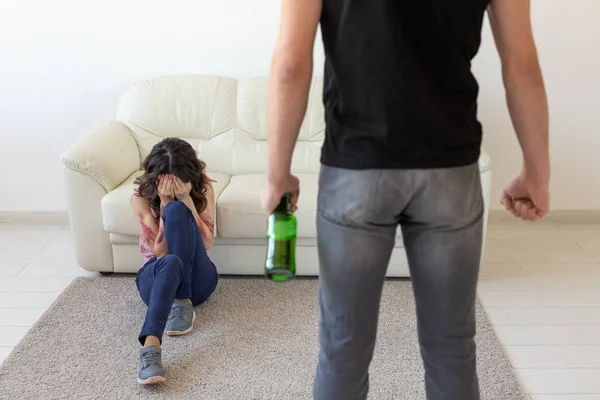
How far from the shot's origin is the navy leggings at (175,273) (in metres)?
2.18

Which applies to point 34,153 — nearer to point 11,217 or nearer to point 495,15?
point 11,217

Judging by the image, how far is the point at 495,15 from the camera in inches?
42.8

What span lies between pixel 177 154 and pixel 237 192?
0.42m

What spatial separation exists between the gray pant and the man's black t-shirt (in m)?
0.04

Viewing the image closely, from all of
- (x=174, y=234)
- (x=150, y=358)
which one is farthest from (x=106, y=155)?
(x=150, y=358)

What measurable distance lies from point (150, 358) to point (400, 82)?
1.41 meters

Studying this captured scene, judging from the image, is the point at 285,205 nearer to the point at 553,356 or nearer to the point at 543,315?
the point at 553,356

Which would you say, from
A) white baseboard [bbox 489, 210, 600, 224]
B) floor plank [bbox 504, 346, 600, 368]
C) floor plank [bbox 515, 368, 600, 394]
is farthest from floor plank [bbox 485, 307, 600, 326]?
white baseboard [bbox 489, 210, 600, 224]

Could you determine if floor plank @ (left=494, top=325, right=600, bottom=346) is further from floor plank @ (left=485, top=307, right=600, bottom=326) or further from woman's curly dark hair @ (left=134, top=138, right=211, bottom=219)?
woman's curly dark hair @ (left=134, top=138, right=211, bottom=219)

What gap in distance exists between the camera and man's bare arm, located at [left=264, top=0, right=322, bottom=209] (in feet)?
3.34

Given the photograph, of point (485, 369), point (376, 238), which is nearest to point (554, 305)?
point (485, 369)

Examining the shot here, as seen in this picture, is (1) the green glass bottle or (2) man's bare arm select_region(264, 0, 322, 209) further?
(1) the green glass bottle

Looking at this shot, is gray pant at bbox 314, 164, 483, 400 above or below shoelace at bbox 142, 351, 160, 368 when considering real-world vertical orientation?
above

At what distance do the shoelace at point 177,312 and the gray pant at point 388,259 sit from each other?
3.85ft
